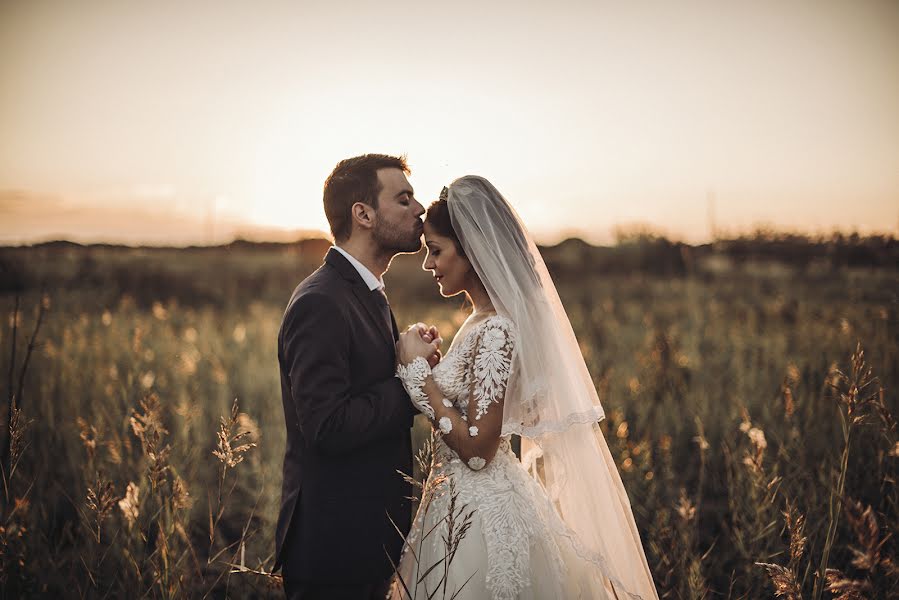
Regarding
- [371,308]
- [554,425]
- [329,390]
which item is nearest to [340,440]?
[329,390]

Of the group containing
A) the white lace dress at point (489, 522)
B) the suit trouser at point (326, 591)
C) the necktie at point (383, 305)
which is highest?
the necktie at point (383, 305)

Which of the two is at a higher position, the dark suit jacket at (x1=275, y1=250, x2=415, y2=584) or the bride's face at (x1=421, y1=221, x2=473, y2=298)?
the bride's face at (x1=421, y1=221, x2=473, y2=298)

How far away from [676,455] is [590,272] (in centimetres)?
1602

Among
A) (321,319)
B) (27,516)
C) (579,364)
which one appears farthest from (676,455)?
(27,516)

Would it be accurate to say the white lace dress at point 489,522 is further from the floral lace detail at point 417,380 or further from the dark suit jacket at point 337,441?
the dark suit jacket at point 337,441

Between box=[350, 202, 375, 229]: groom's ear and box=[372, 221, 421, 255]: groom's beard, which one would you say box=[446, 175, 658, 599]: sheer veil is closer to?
box=[372, 221, 421, 255]: groom's beard

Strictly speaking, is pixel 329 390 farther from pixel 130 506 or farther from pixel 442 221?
pixel 442 221

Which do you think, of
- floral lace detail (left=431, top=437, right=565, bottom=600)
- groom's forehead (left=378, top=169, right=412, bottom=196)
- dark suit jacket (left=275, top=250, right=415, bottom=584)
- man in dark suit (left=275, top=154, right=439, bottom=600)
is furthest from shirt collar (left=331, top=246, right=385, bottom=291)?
floral lace detail (left=431, top=437, right=565, bottom=600)

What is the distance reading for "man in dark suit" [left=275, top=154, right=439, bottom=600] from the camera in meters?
2.61

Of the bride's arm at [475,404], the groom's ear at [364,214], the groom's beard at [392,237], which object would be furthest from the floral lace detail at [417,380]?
the groom's ear at [364,214]

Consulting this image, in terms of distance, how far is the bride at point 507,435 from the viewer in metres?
2.72

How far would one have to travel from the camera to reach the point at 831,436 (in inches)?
185

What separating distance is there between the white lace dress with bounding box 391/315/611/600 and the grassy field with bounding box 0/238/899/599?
0.65 metres

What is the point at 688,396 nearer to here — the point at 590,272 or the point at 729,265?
the point at 729,265
